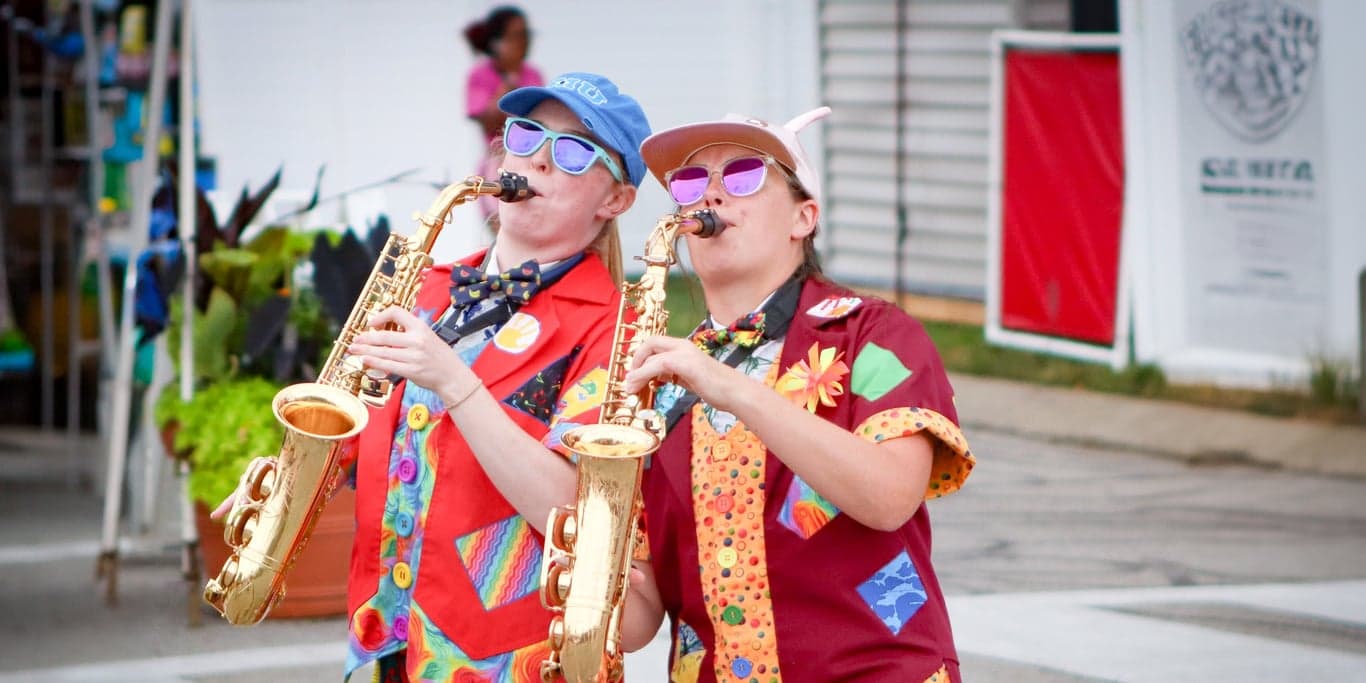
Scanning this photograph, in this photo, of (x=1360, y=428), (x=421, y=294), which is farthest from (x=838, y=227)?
(x=421, y=294)

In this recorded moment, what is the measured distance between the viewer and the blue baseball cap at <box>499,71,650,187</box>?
2809 mm

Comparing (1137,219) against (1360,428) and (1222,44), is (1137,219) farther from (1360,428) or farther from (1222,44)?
(1360,428)

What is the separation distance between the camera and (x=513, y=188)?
109 inches

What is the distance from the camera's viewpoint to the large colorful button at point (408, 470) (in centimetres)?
278

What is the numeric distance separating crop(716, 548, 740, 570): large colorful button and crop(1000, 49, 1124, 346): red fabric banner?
7.81 metres

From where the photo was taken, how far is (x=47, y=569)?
6.93m

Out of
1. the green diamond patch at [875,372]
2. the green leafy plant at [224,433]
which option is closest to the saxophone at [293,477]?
the green diamond patch at [875,372]

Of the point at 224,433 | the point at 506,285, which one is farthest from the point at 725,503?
the point at 224,433

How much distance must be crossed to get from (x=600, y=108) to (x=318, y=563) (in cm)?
342

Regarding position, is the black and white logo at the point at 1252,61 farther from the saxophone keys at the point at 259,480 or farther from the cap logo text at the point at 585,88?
the saxophone keys at the point at 259,480

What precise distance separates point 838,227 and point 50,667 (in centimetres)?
826

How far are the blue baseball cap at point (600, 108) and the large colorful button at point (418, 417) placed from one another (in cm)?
52

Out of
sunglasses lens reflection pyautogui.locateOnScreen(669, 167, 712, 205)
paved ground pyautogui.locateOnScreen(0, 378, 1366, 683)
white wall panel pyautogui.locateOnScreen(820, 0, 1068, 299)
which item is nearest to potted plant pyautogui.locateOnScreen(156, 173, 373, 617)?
paved ground pyautogui.locateOnScreen(0, 378, 1366, 683)

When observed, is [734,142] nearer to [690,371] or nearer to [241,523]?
[690,371]
